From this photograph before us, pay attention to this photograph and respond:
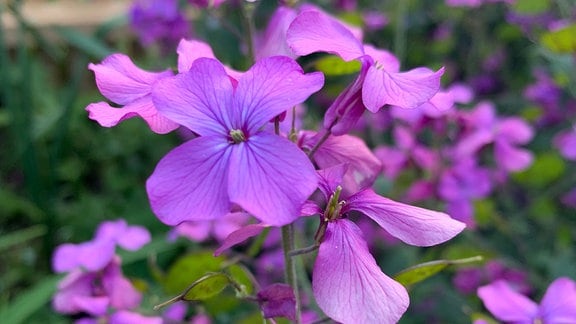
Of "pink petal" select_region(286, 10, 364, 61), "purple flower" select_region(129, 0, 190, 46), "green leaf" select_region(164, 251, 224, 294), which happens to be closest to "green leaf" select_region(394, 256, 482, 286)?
"pink petal" select_region(286, 10, 364, 61)

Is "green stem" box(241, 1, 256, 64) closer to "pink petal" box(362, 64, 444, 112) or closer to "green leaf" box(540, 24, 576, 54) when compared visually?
"pink petal" box(362, 64, 444, 112)

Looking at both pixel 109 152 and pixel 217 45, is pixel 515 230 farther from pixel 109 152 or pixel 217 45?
pixel 109 152

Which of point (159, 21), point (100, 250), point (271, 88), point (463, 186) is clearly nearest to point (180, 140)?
point (159, 21)

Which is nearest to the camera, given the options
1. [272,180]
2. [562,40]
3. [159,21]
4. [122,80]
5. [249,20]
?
[272,180]

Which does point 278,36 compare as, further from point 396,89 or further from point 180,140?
point 180,140

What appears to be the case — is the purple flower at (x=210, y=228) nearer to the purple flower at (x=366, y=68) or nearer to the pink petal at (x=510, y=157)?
the pink petal at (x=510, y=157)

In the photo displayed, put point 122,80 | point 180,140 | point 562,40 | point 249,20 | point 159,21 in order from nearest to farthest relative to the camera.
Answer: point 122,80 < point 249,20 < point 562,40 < point 159,21 < point 180,140

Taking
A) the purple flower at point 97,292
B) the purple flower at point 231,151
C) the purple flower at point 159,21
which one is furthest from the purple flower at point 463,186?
the purple flower at point 159,21
